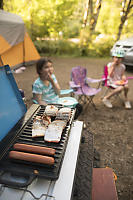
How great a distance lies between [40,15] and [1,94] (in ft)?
32.5

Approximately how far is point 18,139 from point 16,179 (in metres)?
0.36

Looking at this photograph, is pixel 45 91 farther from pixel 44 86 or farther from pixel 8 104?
pixel 8 104

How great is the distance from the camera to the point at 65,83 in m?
5.80

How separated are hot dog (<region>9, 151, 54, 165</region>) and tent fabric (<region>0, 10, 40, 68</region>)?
325cm

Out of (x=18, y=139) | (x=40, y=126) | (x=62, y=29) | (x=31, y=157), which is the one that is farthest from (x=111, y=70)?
(x=62, y=29)

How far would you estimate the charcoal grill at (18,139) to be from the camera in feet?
2.99

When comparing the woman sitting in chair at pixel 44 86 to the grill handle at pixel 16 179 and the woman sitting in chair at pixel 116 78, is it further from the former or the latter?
the woman sitting in chair at pixel 116 78

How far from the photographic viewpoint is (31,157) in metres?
0.98

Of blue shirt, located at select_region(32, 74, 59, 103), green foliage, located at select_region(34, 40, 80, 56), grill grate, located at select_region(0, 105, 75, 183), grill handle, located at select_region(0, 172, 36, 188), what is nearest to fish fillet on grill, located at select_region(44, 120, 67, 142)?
grill grate, located at select_region(0, 105, 75, 183)

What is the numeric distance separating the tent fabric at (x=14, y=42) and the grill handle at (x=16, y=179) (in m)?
3.37

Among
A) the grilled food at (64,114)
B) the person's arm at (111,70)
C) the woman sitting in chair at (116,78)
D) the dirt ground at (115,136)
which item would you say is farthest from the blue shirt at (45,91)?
the person's arm at (111,70)

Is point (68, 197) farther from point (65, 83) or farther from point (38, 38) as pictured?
point (38, 38)

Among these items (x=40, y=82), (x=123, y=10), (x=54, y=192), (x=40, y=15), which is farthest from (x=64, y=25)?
(x=54, y=192)

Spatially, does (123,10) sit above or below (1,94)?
above
